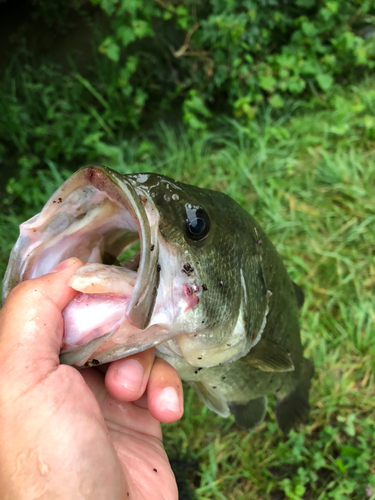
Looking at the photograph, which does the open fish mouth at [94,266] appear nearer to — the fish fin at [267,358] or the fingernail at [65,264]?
the fingernail at [65,264]

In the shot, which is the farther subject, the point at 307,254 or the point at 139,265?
the point at 307,254

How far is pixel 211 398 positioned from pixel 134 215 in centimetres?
111

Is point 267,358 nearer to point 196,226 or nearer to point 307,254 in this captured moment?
point 196,226

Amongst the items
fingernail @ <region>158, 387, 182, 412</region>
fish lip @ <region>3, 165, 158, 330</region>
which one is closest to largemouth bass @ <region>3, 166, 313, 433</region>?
fish lip @ <region>3, 165, 158, 330</region>

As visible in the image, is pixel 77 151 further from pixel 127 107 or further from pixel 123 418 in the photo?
pixel 123 418

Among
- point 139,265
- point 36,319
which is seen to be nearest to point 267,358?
point 139,265

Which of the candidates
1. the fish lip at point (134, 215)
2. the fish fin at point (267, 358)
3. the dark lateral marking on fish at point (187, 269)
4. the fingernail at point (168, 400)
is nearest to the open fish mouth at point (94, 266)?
the fish lip at point (134, 215)

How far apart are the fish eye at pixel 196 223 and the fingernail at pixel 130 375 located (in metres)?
0.47

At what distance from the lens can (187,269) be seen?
3.29ft

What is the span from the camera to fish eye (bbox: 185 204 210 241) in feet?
3.36

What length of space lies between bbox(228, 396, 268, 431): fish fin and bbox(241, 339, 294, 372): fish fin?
0.68 m

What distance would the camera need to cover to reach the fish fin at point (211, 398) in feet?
5.25

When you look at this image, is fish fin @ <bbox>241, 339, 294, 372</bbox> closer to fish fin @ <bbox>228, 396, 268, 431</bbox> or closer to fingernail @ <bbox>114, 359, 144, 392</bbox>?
fingernail @ <bbox>114, 359, 144, 392</bbox>

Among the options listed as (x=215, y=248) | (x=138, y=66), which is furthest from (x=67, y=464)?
(x=138, y=66)
